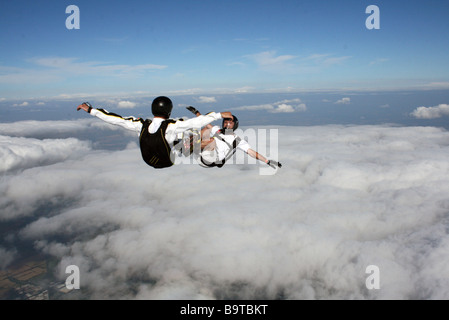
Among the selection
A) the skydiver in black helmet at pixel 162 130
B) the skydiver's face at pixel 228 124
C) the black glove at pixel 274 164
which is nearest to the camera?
the skydiver in black helmet at pixel 162 130

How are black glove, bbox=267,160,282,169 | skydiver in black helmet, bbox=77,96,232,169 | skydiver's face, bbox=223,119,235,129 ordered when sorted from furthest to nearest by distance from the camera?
black glove, bbox=267,160,282,169 < skydiver's face, bbox=223,119,235,129 < skydiver in black helmet, bbox=77,96,232,169

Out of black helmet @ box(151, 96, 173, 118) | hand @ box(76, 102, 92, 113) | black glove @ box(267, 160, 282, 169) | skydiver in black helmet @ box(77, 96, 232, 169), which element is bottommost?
black glove @ box(267, 160, 282, 169)

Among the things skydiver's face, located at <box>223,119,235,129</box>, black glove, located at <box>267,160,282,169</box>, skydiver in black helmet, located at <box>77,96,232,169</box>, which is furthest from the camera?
black glove, located at <box>267,160,282,169</box>

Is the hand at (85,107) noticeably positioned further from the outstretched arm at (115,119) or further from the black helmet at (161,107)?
the black helmet at (161,107)

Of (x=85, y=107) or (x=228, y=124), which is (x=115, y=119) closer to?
(x=85, y=107)

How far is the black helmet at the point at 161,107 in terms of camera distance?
3.04 m

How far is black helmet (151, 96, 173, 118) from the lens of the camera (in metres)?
3.04

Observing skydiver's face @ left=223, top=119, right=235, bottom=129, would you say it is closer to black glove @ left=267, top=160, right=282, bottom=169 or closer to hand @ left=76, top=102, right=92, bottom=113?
black glove @ left=267, top=160, right=282, bottom=169

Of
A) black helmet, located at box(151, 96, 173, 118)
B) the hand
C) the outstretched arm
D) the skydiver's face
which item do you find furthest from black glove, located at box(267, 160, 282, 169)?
the hand

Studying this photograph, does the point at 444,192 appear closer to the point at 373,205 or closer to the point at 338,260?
the point at 373,205

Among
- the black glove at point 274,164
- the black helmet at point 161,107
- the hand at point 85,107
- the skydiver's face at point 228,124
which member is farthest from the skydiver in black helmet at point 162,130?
the black glove at point 274,164

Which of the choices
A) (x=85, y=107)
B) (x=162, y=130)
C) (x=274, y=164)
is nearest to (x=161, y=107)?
(x=162, y=130)

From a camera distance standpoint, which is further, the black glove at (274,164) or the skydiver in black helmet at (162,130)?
the black glove at (274,164)
